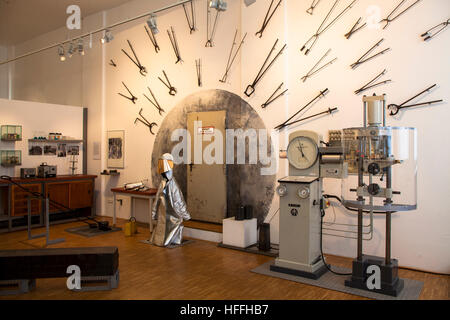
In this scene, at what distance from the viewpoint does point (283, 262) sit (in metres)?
4.26

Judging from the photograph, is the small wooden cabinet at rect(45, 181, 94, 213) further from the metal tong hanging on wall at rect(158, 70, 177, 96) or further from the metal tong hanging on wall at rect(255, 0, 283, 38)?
the metal tong hanging on wall at rect(255, 0, 283, 38)

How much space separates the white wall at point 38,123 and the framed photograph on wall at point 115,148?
87cm

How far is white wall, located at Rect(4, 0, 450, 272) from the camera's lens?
14.1 ft

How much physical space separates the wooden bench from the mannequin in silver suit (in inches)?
73.3

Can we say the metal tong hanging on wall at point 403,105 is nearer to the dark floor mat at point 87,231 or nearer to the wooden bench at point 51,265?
the wooden bench at point 51,265

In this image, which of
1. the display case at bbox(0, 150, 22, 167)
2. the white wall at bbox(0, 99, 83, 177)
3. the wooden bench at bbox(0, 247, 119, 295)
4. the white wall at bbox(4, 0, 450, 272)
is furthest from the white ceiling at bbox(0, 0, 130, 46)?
the wooden bench at bbox(0, 247, 119, 295)

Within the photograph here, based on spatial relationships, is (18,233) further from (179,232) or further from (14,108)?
(179,232)

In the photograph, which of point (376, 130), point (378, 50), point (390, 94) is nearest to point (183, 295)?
point (376, 130)

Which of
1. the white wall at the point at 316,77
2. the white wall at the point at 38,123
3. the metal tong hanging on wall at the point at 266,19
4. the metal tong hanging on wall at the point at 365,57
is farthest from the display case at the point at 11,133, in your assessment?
the metal tong hanging on wall at the point at 365,57

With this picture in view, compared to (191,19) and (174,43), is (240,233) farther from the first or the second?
(191,19)

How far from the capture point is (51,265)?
3.61m

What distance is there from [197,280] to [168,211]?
1812mm

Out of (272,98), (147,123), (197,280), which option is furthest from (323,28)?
(147,123)

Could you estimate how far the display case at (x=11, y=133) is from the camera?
706 centimetres
